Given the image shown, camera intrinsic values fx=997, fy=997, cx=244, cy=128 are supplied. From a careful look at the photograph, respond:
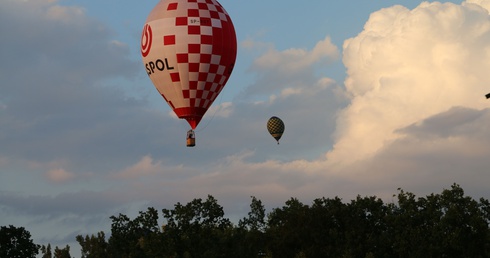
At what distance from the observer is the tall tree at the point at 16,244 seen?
120m

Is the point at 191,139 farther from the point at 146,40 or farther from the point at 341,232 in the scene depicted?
the point at 341,232

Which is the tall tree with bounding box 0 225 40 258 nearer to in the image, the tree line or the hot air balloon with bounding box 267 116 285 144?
the tree line

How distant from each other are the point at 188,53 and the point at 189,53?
7cm

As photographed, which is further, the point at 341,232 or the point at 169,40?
the point at 341,232

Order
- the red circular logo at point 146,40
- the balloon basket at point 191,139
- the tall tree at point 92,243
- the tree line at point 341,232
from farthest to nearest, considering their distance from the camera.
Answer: the tall tree at point 92,243
the tree line at point 341,232
the red circular logo at point 146,40
the balloon basket at point 191,139

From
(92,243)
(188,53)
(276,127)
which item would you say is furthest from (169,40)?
(92,243)

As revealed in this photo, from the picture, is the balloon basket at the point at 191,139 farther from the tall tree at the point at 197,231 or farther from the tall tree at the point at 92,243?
the tall tree at the point at 92,243

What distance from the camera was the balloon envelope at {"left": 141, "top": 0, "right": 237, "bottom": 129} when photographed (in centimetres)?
6025

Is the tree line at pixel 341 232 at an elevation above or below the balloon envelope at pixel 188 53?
below

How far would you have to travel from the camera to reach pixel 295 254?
287 feet

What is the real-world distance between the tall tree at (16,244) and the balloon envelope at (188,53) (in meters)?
64.3

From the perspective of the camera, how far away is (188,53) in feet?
197

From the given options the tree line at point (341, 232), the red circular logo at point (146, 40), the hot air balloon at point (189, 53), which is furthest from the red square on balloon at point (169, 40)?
the tree line at point (341, 232)

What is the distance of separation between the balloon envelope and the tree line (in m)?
21.8
